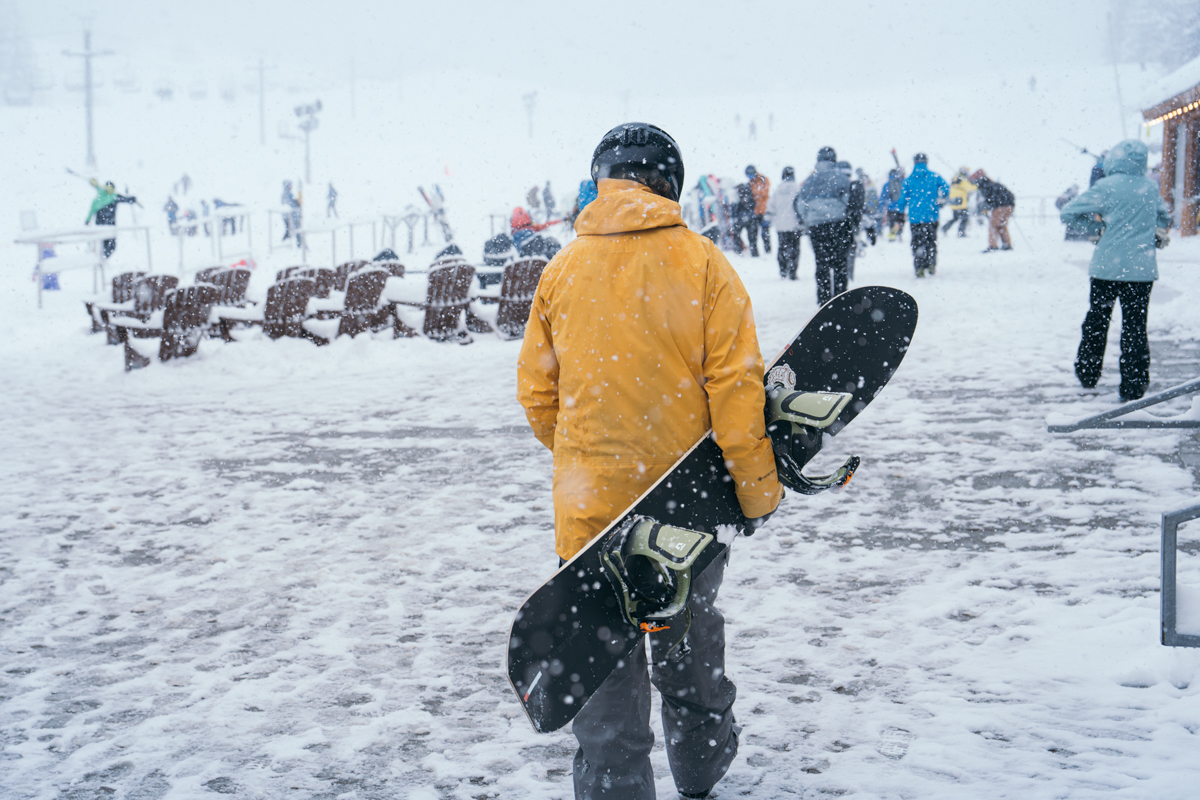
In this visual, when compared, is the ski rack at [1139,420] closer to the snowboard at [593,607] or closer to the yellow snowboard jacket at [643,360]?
the snowboard at [593,607]

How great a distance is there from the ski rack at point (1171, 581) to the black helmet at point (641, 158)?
149 centimetres

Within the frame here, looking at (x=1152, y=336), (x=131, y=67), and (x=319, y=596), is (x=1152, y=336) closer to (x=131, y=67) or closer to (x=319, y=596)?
(x=319, y=596)

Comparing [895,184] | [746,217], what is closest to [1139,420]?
[746,217]

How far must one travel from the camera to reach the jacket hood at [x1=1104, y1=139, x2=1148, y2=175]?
20.1 ft

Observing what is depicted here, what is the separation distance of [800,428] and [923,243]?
13.3 metres

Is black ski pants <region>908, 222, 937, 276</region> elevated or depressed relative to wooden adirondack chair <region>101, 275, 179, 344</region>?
elevated

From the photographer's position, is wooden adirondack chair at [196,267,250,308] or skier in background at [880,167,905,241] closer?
wooden adirondack chair at [196,267,250,308]

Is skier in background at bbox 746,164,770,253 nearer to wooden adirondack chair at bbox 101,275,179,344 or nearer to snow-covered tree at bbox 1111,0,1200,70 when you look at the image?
wooden adirondack chair at bbox 101,275,179,344

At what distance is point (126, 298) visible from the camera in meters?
12.2

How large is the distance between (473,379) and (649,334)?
24.0ft

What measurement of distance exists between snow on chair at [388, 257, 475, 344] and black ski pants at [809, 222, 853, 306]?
4.53 meters

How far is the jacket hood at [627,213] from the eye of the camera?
2010 mm

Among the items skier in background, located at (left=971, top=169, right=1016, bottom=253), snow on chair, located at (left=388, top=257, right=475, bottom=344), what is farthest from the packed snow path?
skier in background, located at (left=971, top=169, right=1016, bottom=253)

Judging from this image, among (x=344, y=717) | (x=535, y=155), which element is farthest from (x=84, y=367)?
(x=535, y=155)
